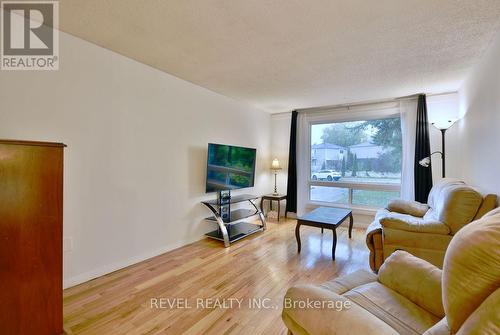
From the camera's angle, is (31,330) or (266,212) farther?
(266,212)

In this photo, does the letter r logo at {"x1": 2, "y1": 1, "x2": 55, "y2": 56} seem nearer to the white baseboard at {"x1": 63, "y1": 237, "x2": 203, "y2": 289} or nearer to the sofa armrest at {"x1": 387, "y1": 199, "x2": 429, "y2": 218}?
the white baseboard at {"x1": 63, "y1": 237, "x2": 203, "y2": 289}

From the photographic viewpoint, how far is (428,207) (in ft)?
10.4

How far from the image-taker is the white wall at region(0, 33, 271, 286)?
208 cm

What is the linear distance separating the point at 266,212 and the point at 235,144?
1809 millimetres

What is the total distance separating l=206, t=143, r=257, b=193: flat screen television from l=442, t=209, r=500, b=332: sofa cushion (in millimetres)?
2999

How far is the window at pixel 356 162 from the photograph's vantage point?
4277 mm

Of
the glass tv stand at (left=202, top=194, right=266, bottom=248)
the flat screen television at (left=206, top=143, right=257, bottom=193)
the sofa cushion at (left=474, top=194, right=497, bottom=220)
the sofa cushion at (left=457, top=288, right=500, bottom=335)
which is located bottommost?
the glass tv stand at (left=202, top=194, right=266, bottom=248)

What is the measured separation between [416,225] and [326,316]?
1870mm

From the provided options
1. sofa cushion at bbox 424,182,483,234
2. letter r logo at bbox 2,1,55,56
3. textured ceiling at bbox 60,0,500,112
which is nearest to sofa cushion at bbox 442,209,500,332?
textured ceiling at bbox 60,0,500,112

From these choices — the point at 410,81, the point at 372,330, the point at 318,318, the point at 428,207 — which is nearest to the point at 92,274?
the point at 318,318

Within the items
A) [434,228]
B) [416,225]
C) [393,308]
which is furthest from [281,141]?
[393,308]

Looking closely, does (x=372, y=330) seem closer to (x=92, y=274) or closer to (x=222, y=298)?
(x=222, y=298)

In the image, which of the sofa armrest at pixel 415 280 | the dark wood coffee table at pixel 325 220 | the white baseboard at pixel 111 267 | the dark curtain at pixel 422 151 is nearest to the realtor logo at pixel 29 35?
the white baseboard at pixel 111 267

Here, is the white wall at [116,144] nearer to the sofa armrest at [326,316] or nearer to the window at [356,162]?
the sofa armrest at [326,316]
